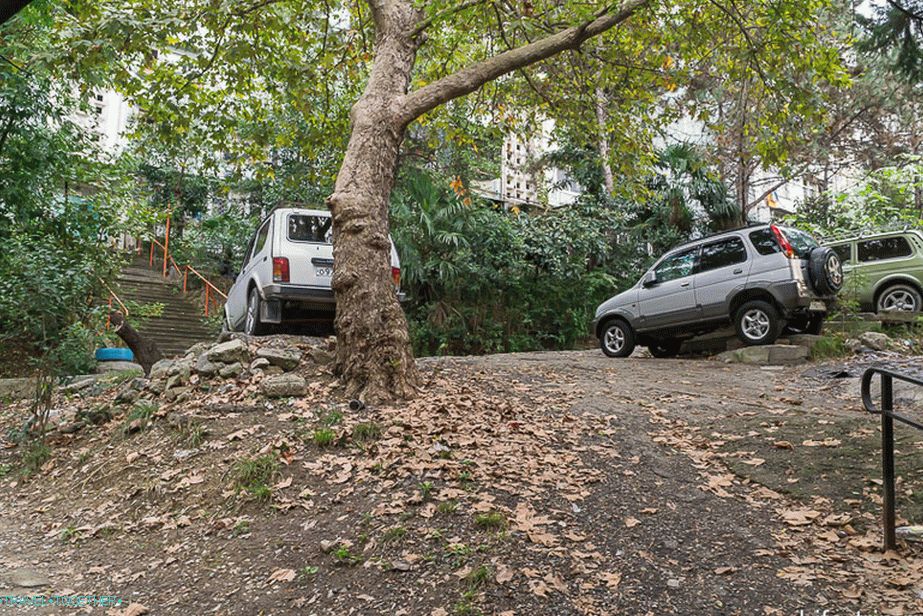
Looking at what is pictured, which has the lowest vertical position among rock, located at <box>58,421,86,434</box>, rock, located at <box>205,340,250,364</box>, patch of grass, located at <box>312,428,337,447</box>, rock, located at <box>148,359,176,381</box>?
rock, located at <box>58,421,86,434</box>

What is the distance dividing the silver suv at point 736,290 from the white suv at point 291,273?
465 cm

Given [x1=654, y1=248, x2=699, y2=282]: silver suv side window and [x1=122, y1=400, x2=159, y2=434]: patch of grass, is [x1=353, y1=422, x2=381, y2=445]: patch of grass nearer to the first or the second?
[x1=122, y1=400, x2=159, y2=434]: patch of grass

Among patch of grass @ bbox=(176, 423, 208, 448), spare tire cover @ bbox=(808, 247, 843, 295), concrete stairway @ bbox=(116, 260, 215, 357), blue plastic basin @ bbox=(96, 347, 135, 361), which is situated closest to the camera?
patch of grass @ bbox=(176, 423, 208, 448)

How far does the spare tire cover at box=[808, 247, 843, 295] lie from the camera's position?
9.77 meters

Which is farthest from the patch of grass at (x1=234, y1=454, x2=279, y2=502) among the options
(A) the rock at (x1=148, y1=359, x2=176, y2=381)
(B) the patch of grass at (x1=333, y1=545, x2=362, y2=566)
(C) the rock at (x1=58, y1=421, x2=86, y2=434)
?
(C) the rock at (x1=58, y1=421, x2=86, y2=434)

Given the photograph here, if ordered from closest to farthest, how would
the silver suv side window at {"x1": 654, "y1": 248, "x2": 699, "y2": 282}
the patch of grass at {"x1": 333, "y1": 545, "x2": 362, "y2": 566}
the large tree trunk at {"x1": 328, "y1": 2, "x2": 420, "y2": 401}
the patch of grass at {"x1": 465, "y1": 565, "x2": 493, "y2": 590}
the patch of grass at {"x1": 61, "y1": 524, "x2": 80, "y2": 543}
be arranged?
the patch of grass at {"x1": 465, "y1": 565, "x2": 493, "y2": 590}
the patch of grass at {"x1": 333, "y1": 545, "x2": 362, "y2": 566}
the patch of grass at {"x1": 61, "y1": 524, "x2": 80, "y2": 543}
the large tree trunk at {"x1": 328, "y1": 2, "x2": 420, "y2": 401}
the silver suv side window at {"x1": 654, "y1": 248, "x2": 699, "y2": 282}

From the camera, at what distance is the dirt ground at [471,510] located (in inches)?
139

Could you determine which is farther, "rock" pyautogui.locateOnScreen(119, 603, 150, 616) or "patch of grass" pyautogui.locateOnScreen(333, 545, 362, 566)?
"patch of grass" pyautogui.locateOnScreen(333, 545, 362, 566)

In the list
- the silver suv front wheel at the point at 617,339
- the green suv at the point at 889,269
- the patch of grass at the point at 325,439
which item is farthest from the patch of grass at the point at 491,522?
the green suv at the point at 889,269

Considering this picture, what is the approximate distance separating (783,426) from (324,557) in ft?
14.3

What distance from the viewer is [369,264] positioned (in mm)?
6609

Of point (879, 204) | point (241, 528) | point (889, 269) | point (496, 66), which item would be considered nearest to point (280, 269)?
point (496, 66)

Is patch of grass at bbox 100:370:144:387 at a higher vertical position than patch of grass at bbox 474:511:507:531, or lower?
higher

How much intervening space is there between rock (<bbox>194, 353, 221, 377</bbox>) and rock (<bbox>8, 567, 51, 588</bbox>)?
2906mm
